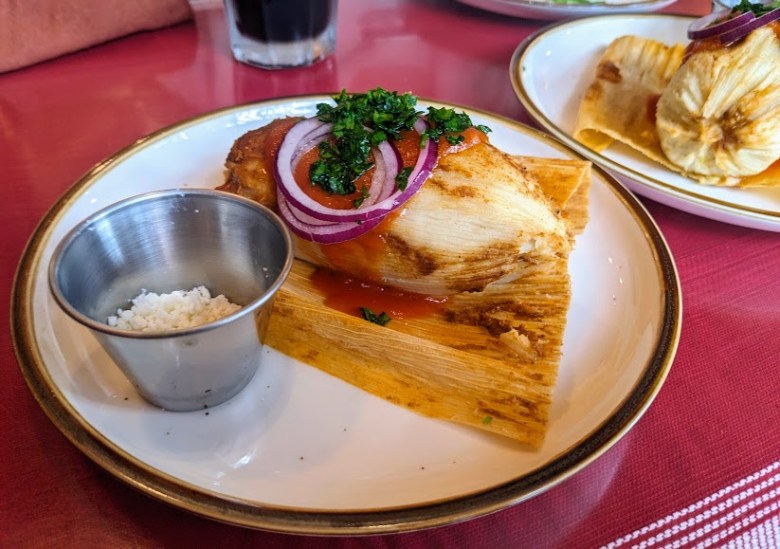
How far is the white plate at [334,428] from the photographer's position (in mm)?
1188

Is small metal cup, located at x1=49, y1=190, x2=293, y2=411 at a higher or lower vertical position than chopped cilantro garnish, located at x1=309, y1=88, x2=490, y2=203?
lower

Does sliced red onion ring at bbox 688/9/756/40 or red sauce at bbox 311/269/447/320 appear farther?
sliced red onion ring at bbox 688/9/756/40

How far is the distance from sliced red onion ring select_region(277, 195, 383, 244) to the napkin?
220cm

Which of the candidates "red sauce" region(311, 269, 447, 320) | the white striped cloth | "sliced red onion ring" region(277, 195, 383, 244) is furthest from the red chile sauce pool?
the white striped cloth

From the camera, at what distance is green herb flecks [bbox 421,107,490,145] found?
180cm

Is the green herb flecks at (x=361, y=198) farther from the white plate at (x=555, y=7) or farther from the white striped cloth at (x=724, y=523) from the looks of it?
the white plate at (x=555, y=7)

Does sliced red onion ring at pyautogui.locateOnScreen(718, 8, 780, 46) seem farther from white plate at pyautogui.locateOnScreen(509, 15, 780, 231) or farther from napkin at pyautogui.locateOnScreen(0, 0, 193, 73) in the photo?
napkin at pyautogui.locateOnScreen(0, 0, 193, 73)

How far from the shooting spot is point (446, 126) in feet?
6.01

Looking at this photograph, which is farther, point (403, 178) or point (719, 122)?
point (719, 122)

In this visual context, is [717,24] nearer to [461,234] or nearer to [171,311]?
[461,234]

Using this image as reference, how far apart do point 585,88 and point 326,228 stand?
6.68ft

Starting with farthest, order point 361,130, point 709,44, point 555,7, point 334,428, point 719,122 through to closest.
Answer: point 555,7, point 709,44, point 719,122, point 361,130, point 334,428

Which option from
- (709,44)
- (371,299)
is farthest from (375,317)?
(709,44)

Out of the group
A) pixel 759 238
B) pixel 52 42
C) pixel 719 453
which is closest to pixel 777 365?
pixel 719 453
